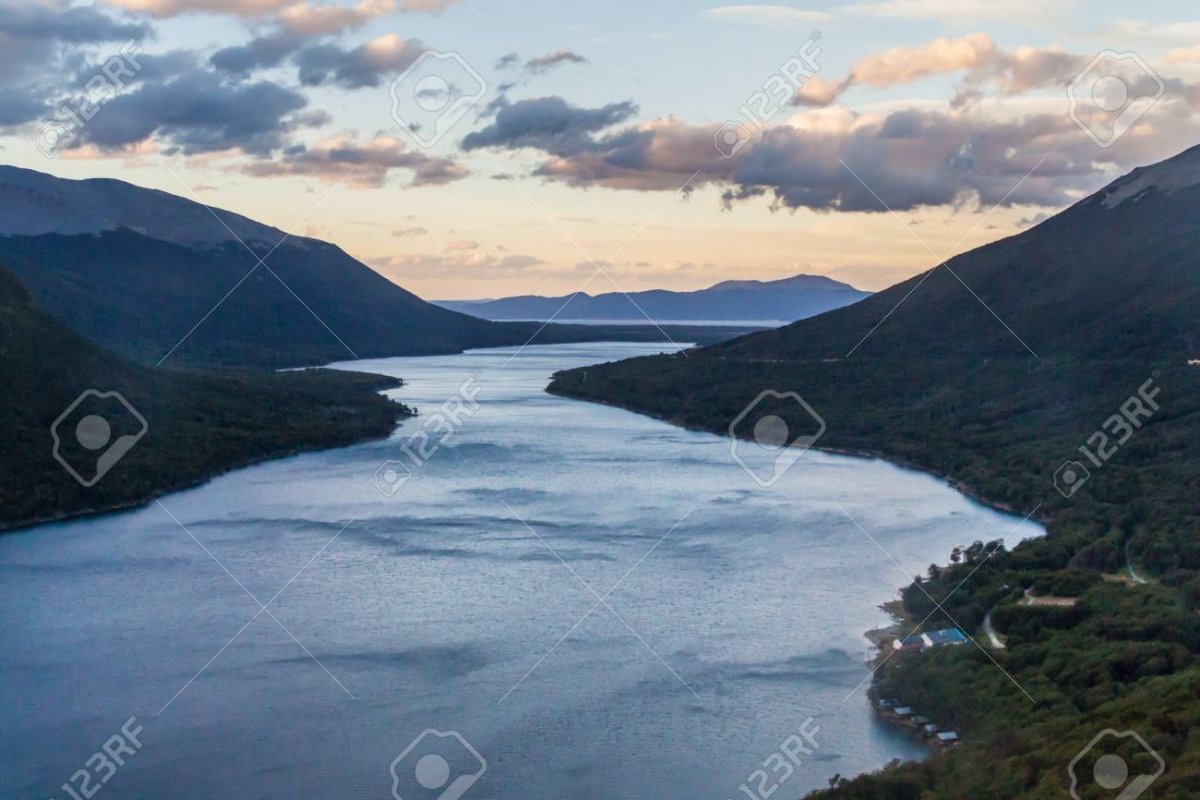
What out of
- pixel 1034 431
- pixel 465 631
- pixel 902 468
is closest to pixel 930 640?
pixel 465 631

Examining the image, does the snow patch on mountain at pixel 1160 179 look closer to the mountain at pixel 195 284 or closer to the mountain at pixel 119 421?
the mountain at pixel 119 421

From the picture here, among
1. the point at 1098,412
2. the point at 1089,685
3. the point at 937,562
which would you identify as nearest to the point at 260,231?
the point at 1098,412

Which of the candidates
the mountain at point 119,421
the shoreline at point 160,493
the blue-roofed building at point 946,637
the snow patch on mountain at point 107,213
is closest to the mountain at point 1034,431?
the blue-roofed building at point 946,637

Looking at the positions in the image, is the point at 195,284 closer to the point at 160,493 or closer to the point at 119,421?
the point at 119,421

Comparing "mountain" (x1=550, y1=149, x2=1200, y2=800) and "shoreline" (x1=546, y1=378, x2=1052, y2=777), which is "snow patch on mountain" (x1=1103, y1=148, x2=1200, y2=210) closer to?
"mountain" (x1=550, y1=149, x2=1200, y2=800)

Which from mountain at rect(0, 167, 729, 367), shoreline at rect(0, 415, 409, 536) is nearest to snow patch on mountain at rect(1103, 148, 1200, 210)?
shoreline at rect(0, 415, 409, 536)
